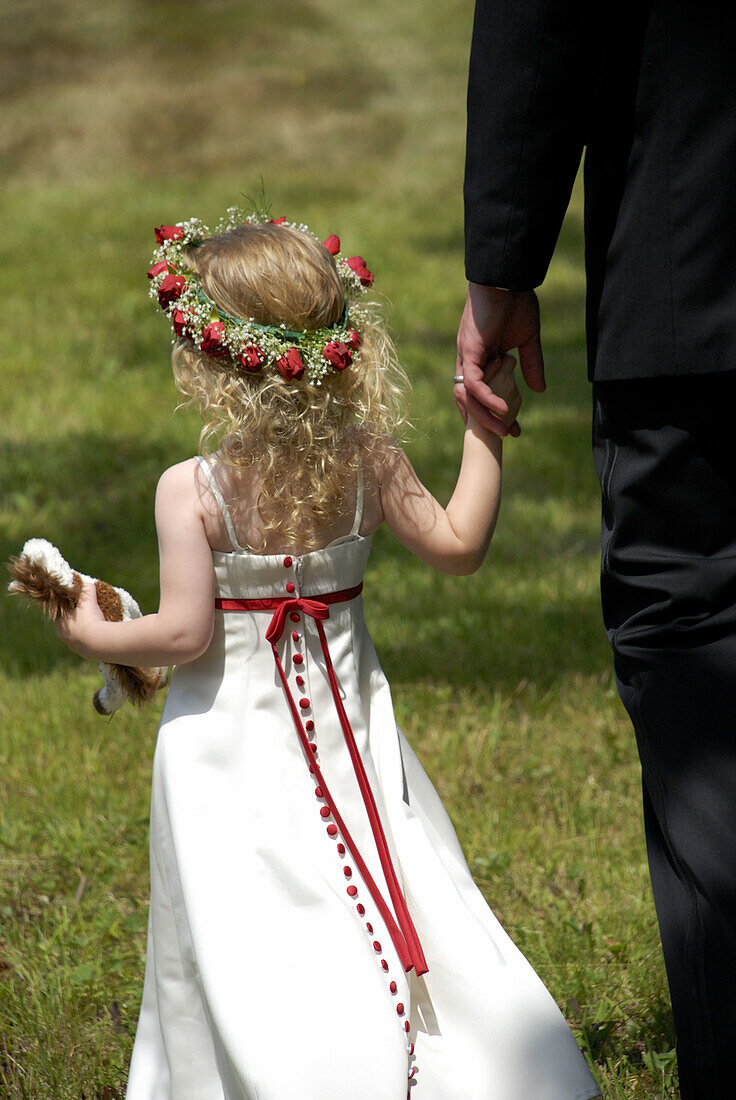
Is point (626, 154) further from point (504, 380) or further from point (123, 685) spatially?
point (123, 685)

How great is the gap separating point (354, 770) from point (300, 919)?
0.29 m

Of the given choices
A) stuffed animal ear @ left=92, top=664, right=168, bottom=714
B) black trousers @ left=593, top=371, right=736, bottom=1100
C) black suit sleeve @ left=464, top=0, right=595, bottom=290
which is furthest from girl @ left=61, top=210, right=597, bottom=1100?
black trousers @ left=593, top=371, right=736, bottom=1100

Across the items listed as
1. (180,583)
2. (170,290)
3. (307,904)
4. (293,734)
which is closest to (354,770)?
(293,734)

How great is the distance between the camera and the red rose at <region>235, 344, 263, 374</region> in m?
2.19

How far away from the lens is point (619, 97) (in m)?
1.90

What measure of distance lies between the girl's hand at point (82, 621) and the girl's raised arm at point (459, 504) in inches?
23.1

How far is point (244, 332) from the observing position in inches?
87.0

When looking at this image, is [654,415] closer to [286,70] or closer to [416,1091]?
[416,1091]

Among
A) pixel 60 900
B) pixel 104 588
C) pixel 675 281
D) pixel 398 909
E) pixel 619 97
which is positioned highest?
pixel 619 97

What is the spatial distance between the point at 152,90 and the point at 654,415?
17.0 meters

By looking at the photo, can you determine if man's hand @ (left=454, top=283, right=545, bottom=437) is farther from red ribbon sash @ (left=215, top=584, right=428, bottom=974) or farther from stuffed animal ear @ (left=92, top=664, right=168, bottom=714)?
stuffed animal ear @ (left=92, top=664, right=168, bottom=714)

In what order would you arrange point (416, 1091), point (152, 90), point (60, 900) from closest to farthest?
1. point (416, 1091)
2. point (60, 900)
3. point (152, 90)

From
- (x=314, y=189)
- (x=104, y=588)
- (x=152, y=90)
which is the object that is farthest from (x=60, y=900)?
(x=152, y=90)

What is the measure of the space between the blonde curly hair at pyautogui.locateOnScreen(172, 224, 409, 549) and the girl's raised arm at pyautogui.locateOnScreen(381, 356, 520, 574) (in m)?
0.09
